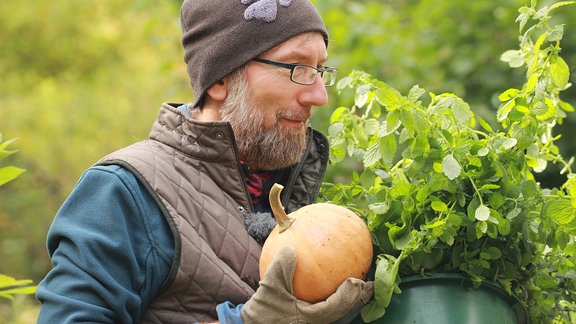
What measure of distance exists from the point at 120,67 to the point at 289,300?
507 inches

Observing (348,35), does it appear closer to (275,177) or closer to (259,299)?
(275,177)

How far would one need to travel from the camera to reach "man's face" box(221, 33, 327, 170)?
2.69m

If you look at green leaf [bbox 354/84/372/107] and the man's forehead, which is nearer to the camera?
green leaf [bbox 354/84/372/107]

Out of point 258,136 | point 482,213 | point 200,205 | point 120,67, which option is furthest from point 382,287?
point 120,67

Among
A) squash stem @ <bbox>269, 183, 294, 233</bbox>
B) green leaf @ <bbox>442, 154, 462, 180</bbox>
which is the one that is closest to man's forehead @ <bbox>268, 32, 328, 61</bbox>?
squash stem @ <bbox>269, 183, 294, 233</bbox>

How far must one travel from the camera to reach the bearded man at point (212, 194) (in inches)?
87.2

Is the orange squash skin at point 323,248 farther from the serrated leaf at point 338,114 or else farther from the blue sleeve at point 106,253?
the serrated leaf at point 338,114

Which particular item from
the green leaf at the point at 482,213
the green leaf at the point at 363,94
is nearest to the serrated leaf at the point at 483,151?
the green leaf at the point at 482,213

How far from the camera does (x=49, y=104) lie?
44.1 feet

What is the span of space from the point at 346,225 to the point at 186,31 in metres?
0.92

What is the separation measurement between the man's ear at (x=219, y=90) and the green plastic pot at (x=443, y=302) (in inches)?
33.4

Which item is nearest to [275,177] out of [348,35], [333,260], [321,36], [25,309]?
[321,36]

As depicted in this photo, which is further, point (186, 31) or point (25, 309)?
point (25, 309)

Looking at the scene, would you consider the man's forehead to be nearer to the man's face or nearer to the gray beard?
the man's face
